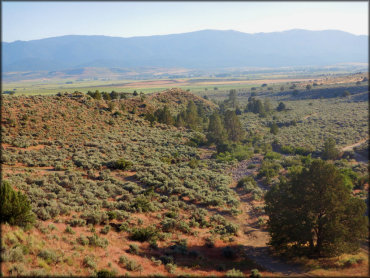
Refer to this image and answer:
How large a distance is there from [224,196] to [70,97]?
44109 millimetres

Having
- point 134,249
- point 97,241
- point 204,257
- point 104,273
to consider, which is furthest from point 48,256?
point 204,257

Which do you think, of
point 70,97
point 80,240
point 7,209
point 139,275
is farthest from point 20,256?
point 70,97

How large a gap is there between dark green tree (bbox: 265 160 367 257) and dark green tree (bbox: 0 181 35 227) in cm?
1373

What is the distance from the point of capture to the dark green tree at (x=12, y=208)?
39.0 feet

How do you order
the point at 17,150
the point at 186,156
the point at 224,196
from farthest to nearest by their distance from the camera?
the point at 186,156, the point at 17,150, the point at 224,196

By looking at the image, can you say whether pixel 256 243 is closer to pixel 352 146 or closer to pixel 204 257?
pixel 204 257

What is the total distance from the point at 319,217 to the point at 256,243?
196 inches

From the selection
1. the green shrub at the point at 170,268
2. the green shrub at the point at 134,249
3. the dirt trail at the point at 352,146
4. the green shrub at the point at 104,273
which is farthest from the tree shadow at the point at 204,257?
the dirt trail at the point at 352,146

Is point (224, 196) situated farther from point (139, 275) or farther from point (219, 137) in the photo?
point (219, 137)

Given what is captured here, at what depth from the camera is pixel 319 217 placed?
48.5ft

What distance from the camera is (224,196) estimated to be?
25.6 m

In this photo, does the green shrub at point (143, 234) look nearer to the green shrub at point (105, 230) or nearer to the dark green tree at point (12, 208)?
the green shrub at point (105, 230)

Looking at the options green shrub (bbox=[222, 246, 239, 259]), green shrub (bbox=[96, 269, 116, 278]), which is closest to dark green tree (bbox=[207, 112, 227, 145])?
green shrub (bbox=[222, 246, 239, 259])

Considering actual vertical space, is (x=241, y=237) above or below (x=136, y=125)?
below
